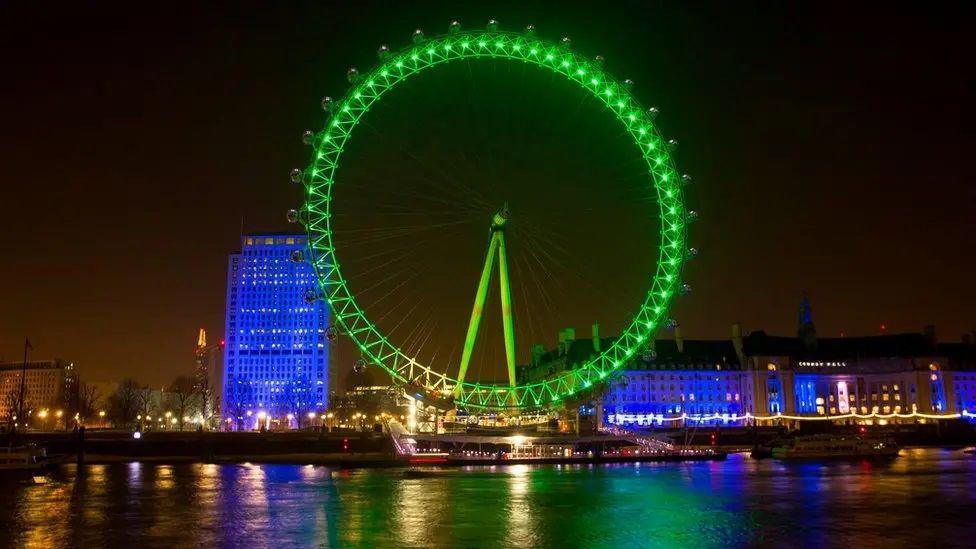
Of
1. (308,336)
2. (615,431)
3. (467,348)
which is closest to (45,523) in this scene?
(467,348)

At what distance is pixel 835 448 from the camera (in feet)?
223

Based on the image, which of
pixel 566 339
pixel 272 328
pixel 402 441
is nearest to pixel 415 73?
pixel 402 441

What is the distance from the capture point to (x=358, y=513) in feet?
91.8

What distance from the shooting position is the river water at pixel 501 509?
2225 cm

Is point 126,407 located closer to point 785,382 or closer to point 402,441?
point 402,441

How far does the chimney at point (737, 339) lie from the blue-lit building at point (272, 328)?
73.7 metres

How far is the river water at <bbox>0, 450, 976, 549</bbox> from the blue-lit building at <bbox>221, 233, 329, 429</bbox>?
114 meters

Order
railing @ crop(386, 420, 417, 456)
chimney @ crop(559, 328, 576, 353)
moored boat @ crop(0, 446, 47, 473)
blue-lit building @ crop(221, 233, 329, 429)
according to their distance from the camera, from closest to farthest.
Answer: moored boat @ crop(0, 446, 47, 473) < railing @ crop(386, 420, 417, 456) < chimney @ crop(559, 328, 576, 353) < blue-lit building @ crop(221, 233, 329, 429)

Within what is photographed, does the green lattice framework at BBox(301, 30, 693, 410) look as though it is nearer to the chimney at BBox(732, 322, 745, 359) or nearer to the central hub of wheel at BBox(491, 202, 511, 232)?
the central hub of wheel at BBox(491, 202, 511, 232)

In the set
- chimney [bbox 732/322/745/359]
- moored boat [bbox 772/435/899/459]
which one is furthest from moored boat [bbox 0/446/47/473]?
chimney [bbox 732/322/745/359]

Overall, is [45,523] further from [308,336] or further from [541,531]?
[308,336]

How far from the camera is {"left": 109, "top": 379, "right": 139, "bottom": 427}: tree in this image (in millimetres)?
121875

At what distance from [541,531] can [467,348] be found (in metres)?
25.8

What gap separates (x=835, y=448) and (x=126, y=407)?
9513cm
